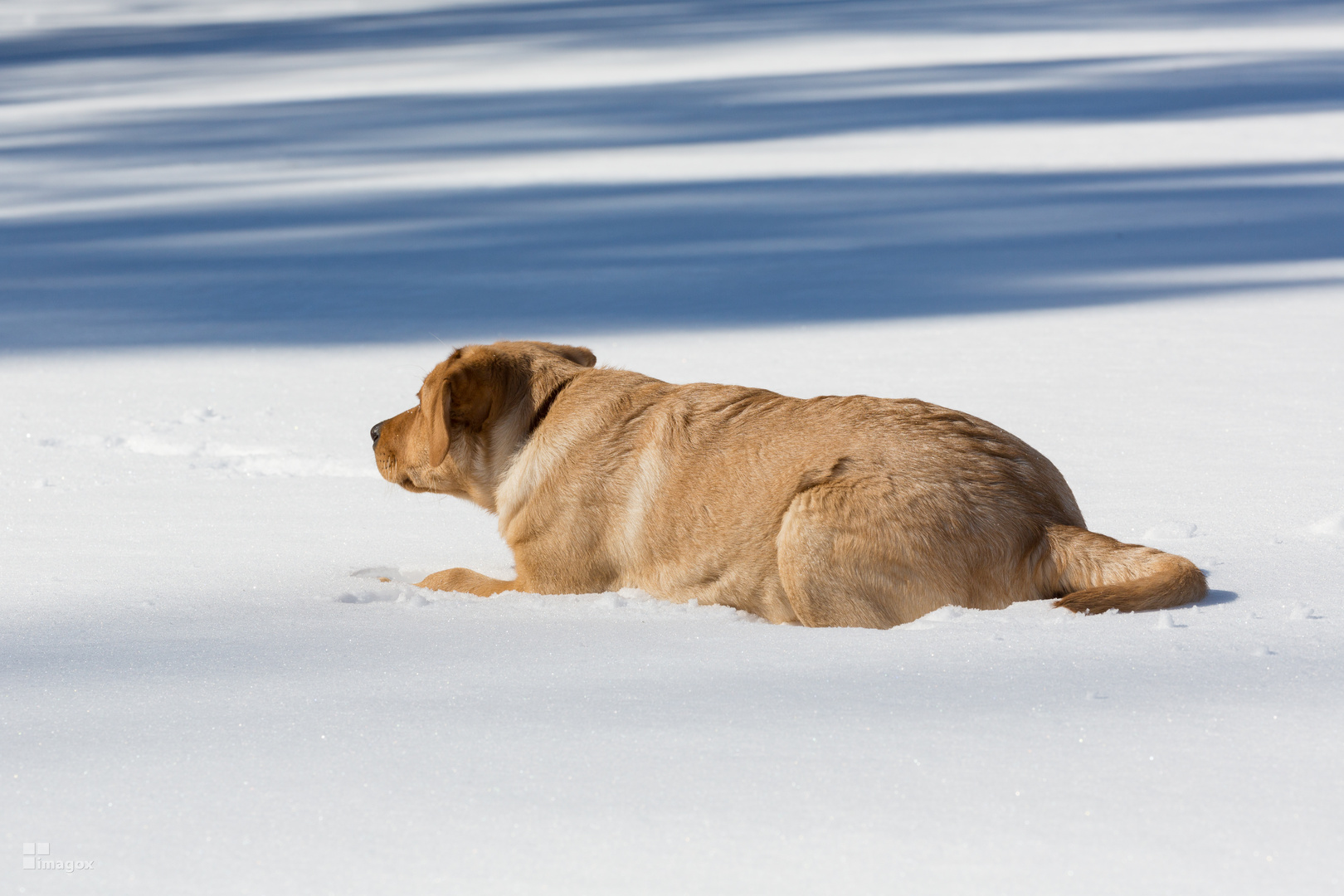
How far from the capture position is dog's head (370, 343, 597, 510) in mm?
4270

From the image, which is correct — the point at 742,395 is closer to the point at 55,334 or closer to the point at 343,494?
the point at 343,494

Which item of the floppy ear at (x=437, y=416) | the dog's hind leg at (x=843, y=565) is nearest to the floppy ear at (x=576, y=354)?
the floppy ear at (x=437, y=416)

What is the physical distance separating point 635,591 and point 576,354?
919 mm

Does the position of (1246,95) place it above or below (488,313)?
above

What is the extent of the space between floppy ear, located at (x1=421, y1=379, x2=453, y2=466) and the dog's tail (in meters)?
1.52

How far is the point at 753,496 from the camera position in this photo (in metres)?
3.90

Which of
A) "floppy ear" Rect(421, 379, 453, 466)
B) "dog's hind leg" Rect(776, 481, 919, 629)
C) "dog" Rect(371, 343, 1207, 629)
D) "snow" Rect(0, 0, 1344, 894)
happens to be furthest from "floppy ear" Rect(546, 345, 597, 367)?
"dog's hind leg" Rect(776, 481, 919, 629)

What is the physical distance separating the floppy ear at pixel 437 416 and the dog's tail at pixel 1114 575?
152 centimetres

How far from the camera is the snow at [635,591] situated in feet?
8.09

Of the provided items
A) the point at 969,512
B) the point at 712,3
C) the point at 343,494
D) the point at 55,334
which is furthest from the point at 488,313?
the point at 712,3

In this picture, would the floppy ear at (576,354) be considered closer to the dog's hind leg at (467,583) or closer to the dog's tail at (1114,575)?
the dog's hind leg at (467,583)

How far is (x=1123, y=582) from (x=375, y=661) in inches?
61.7

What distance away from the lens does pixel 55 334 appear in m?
8.14

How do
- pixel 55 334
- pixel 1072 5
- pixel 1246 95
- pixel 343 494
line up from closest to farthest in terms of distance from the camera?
pixel 343 494, pixel 55 334, pixel 1246 95, pixel 1072 5
